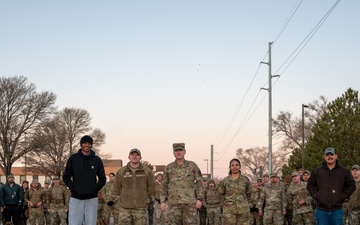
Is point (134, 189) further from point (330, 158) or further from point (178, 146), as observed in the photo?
point (330, 158)

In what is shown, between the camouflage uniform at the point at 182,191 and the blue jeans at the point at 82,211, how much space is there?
1.59 metres

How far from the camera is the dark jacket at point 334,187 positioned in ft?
34.7

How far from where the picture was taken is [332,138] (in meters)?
38.0

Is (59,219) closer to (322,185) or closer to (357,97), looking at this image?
(322,185)

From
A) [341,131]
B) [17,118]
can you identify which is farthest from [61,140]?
[341,131]

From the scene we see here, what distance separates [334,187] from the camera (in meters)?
10.6

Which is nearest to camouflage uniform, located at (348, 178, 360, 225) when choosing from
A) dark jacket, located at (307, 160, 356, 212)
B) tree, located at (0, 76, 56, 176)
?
dark jacket, located at (307, 160, 356, 212)

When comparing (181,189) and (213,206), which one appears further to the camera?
(213,206)

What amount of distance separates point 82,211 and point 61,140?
53.6 m

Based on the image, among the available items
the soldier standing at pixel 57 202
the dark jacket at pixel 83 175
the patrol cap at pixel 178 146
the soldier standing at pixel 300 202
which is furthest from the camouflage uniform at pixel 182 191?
the soldier standing at pixel 57 202

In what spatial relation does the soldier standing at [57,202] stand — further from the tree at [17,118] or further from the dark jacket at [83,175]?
the tree at [17,118]

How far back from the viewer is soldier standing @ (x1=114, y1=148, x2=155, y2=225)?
1119 cm

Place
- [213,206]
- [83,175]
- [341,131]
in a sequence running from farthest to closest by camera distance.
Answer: [341,131], [213,206], [83,175]

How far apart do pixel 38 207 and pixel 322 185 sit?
12.2 meters
